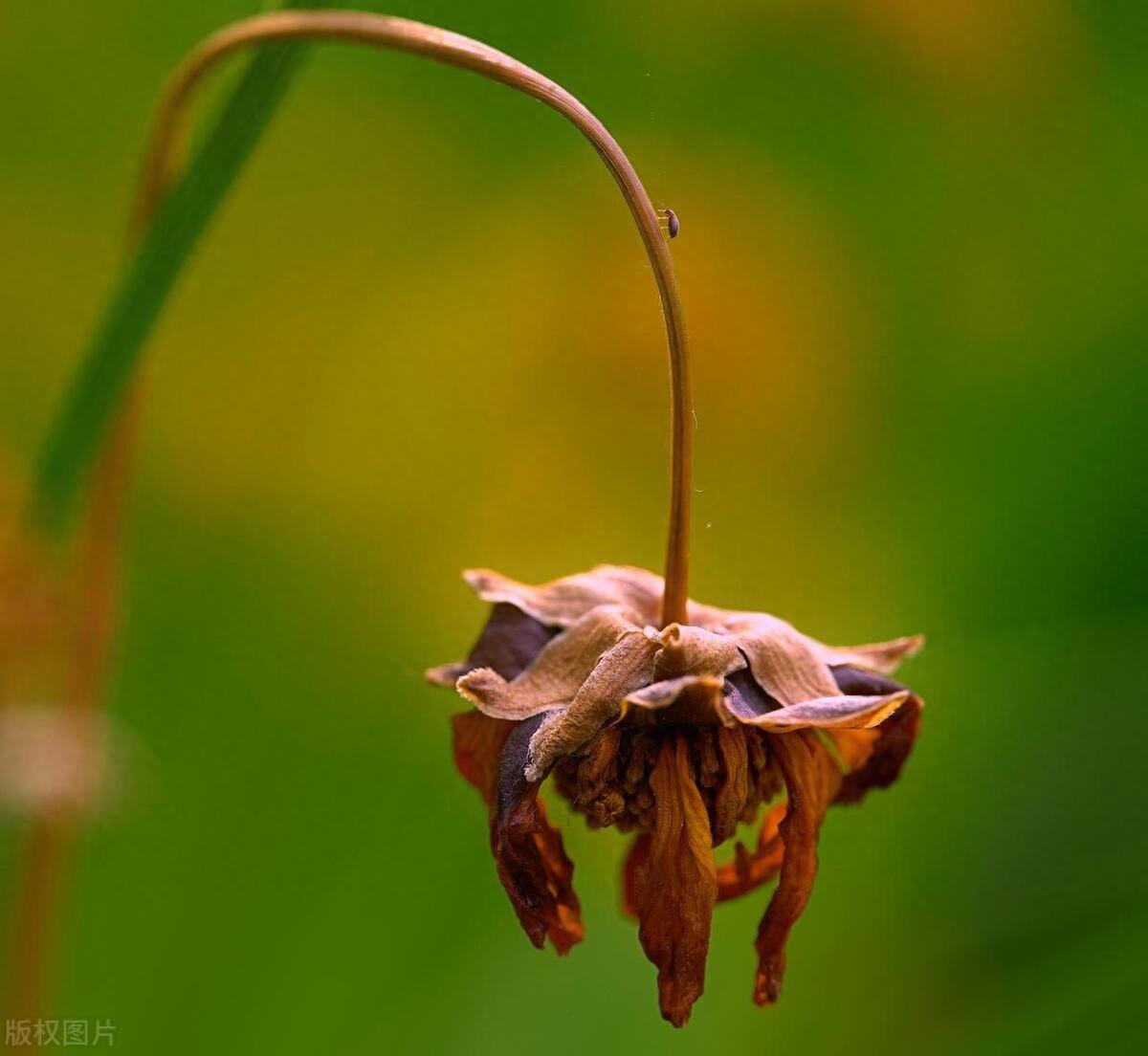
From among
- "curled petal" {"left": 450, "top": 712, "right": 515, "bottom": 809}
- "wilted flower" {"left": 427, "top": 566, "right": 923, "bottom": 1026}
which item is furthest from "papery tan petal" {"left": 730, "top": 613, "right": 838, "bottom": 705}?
"curled petal" {"left": 450, "top": 712, "right": 515, "bottom": 809}

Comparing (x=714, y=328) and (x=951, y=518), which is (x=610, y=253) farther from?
(x=951, y=518)

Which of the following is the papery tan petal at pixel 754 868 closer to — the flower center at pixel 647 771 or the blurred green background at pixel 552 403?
the flower center at pixel 647 771

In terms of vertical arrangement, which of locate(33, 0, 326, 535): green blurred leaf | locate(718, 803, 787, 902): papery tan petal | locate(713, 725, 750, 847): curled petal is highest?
locate(33, 0, 326, 535): green blurred leaf

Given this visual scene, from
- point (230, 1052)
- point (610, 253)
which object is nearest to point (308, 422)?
point (610, 253)

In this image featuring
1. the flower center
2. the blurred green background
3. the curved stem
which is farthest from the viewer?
the blurred green background

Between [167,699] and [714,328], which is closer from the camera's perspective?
[167,699]

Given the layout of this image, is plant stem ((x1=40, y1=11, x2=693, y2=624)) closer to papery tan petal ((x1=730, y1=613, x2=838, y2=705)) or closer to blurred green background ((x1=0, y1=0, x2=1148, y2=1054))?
papery tan petal ((x1=730, y1=613, x2=838, y2=705))
